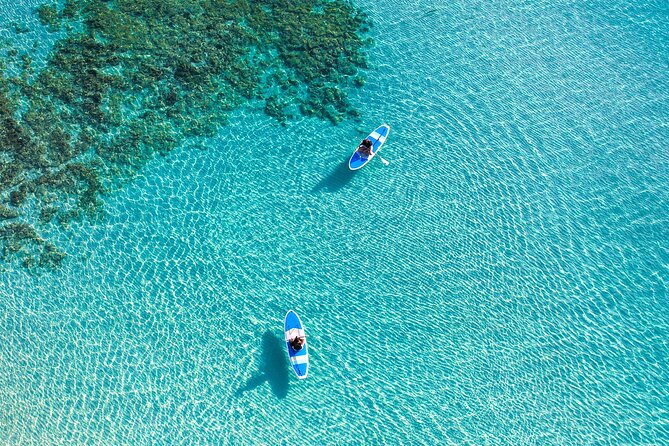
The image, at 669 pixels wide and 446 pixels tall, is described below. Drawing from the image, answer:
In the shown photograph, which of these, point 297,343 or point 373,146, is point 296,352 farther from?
point 373,146

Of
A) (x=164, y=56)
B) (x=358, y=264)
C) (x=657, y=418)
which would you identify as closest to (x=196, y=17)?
(x=164, y=56)

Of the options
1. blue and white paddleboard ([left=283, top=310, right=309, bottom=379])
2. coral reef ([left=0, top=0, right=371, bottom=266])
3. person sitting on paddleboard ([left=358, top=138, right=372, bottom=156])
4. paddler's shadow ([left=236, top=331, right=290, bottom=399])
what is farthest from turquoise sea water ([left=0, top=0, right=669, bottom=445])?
coral reef ([left=0, top=0, right=371, bottom=266])

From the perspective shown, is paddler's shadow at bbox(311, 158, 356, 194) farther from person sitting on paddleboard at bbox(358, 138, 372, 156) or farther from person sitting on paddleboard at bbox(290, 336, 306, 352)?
person sitting on paddleboard at bbox(290, 336, 306, 352)

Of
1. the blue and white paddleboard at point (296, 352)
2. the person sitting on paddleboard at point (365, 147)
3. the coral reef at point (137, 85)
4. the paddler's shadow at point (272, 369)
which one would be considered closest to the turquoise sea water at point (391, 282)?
the paddler's shadow at point (272, 369)

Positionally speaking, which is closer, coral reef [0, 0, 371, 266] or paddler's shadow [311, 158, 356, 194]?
coral reef [0, 0, 371, 266]

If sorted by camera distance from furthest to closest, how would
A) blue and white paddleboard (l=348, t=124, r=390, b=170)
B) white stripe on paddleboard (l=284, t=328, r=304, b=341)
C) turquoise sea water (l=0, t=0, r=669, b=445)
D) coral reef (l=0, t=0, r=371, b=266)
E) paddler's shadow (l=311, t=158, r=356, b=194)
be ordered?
blue and white paddleboard (l=348, t=124, r=390, b=170), paddler's shadow (l=311, t=158, r=356, b=194), coral reef (l=0, t=0, r=371, b=266), white stripe on paddleboard (l=284, t=328, r=304, b=341), turquoise sea water (l=0, t=0, r=669, b=445)

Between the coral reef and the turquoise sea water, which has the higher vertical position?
the coral reef

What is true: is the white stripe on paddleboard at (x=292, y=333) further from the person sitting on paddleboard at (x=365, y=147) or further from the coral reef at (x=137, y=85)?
the coral reef at (x=137, y=85)
